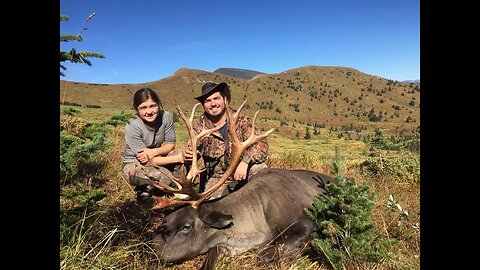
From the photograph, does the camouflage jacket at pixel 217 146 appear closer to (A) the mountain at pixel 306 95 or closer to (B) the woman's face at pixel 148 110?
(B) the woman's face at pixel 148 110

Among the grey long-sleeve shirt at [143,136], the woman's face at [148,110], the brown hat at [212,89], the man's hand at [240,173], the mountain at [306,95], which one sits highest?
the mountain at [306,95]

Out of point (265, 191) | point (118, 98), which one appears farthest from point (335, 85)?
point (265, 191)

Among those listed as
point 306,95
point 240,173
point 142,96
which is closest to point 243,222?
point 240,173

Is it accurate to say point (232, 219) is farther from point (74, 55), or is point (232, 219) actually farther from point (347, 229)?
point (74, 55)

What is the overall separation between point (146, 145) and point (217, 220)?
201 cm

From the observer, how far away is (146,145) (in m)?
5.31

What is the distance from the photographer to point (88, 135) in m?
3.56

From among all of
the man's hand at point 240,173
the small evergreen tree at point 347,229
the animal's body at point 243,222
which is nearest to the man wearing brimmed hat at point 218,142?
the man's hand at point 240,173

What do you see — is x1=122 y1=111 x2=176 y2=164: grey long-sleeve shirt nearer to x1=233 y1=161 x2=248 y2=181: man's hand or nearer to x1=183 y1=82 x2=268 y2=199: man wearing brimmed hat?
x1=183 y1=82 x2=268 y2=199: man wearing brimmed hat

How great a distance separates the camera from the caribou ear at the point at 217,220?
3791mm

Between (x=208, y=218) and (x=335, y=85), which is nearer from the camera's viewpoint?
(x=208, y=218)

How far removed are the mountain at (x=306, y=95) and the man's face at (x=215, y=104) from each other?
131 feet
